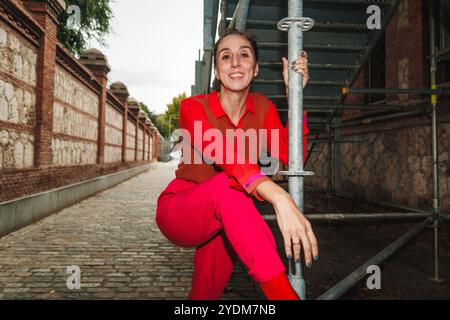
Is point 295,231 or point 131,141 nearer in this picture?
point 295,231

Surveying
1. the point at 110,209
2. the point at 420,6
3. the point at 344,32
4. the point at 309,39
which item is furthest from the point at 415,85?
the point at 110,209

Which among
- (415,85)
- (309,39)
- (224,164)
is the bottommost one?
(224,164)

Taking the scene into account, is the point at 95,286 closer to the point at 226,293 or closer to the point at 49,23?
the point at 226,293

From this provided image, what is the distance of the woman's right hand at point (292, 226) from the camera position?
1.39 metres

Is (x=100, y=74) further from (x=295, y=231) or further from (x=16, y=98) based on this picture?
(x=295, y=231)

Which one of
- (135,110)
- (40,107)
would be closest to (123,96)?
(135,110)

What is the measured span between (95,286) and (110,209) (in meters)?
5.17

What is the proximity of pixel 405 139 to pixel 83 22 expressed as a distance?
1676cm

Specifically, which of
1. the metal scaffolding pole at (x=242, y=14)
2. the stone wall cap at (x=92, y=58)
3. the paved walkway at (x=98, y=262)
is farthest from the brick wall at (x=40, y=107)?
the metal scaffolding pole at (x=242, y=14)

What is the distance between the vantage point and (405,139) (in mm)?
5457

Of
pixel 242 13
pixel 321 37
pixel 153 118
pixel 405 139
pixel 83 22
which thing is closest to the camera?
pixel 242 13

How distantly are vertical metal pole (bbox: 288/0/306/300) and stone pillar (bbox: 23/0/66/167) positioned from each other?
7022 mm

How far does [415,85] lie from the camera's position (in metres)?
5.33
